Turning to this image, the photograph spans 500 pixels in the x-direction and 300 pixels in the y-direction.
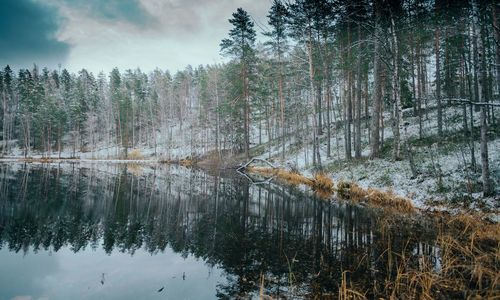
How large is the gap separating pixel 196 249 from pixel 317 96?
27345 millimetres

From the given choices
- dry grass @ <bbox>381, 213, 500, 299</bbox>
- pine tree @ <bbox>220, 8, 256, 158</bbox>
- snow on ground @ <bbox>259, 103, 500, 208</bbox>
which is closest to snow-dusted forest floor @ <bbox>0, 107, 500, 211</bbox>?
snow on ground @ <bbox>259, 103, 500, 208</bbox>

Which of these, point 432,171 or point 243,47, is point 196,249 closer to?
point 432,171

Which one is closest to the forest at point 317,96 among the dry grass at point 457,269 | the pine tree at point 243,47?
the pine tree at point 243,47

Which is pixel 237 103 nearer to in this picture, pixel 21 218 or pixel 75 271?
pixel 21 218

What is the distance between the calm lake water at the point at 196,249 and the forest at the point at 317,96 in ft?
14.1

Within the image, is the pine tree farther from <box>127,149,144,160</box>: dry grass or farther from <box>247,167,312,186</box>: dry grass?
<box>127,149,144,160</box>: dry grass

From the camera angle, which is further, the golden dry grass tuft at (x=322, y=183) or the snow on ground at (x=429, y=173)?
the golden dry grass tuft at (x=322, y=183)

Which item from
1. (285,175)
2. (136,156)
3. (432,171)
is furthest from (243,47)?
(136,156)

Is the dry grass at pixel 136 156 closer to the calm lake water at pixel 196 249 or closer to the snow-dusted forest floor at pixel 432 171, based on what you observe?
the snow-dusted forest floor at pixel 432 171

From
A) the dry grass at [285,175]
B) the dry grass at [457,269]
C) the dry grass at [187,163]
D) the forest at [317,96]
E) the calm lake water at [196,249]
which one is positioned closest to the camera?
the dry grass at [457,269]

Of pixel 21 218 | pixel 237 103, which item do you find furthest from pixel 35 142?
pixel 21 218

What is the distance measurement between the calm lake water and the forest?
4290 millimetres

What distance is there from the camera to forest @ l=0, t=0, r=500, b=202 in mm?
16328

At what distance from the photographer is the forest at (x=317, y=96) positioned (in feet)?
53.6
